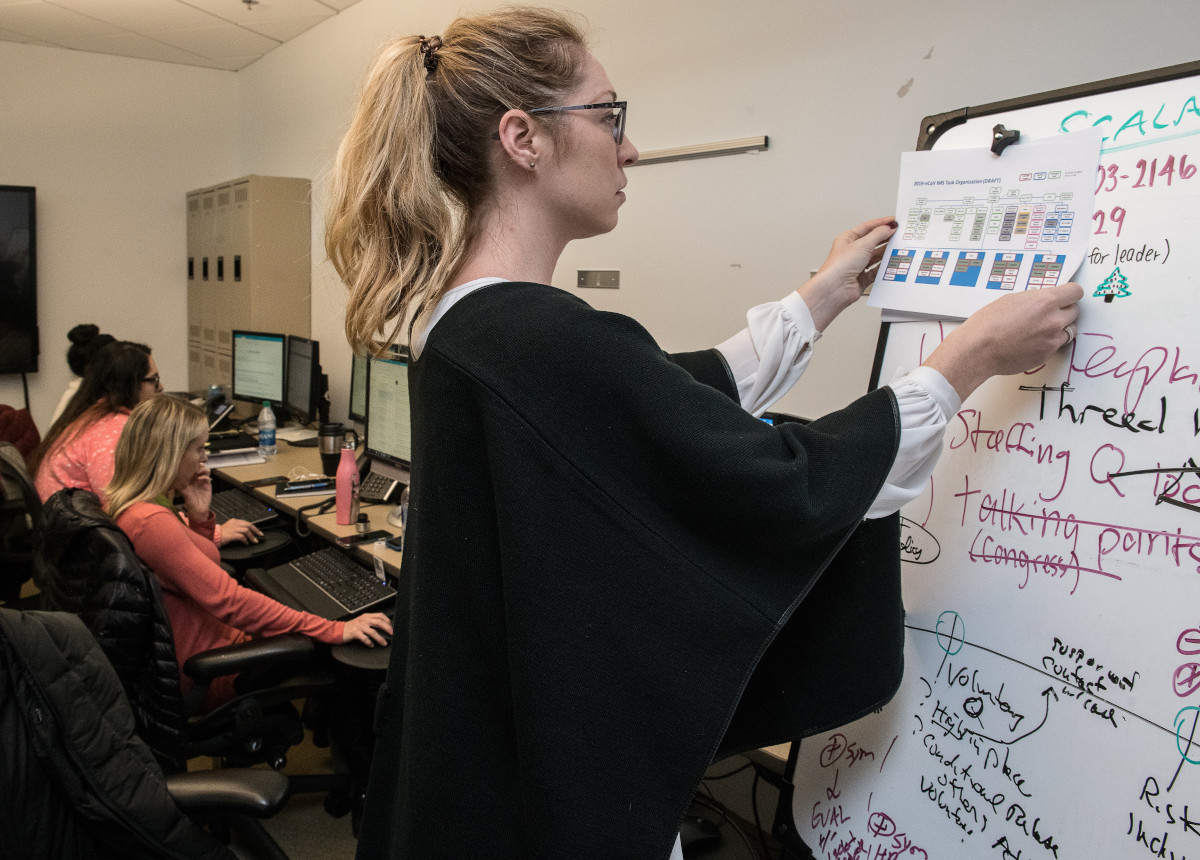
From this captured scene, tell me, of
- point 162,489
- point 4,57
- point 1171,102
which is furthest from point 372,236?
point 4,57

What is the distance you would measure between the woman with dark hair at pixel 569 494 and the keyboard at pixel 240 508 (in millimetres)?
1835

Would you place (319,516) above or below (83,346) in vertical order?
below

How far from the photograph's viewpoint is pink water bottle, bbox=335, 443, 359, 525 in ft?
7.58

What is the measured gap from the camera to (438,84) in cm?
86

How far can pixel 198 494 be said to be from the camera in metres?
2.08

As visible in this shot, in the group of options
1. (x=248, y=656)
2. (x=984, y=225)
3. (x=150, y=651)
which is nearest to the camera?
(x=984, y=225)

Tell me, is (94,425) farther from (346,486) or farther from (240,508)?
(346,486)

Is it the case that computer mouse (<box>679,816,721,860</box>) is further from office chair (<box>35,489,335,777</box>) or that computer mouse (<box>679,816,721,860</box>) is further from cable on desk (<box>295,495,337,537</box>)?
cable on desk (<box>295,495,337,537</box>)

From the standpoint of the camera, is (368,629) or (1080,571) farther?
(368,629)

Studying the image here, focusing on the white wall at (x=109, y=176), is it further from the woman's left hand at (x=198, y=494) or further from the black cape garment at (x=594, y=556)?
the black cape garment at (x=594, y=556)

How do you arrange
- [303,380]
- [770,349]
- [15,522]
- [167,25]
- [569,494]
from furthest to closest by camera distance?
[167,25]
[303,380]
[15,522]
[770,349]
[569,494]

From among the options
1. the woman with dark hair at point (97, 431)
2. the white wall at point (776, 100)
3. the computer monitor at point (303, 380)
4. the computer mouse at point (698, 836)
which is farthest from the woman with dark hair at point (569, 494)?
the computer monitor at point (303, 380)

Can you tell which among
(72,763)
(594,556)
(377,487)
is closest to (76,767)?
(72,763)

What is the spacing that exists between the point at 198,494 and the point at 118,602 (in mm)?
573
